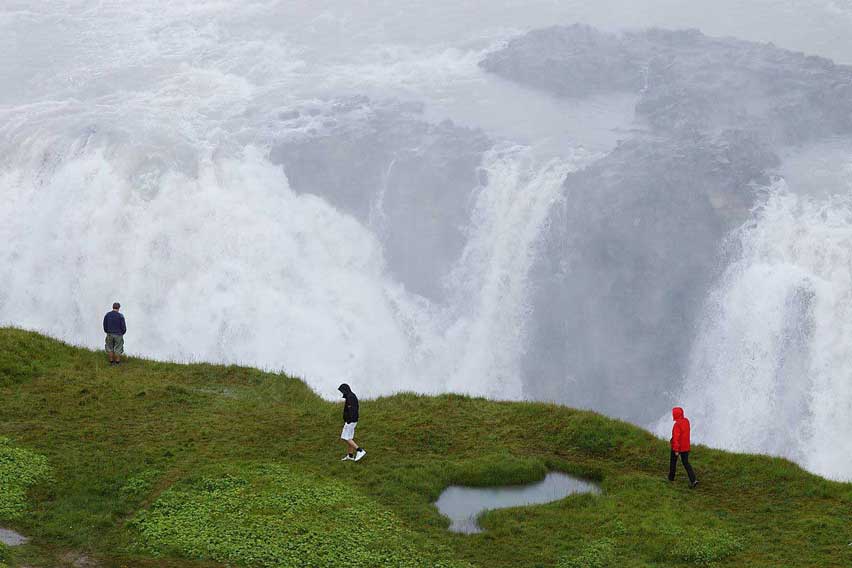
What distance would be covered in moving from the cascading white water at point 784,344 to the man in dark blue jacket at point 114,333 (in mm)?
25595

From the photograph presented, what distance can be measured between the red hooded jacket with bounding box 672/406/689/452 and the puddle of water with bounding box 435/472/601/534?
2.28 meters

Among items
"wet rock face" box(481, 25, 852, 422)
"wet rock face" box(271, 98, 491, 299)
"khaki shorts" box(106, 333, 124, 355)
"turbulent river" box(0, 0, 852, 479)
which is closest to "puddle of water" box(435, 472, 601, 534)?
"khaki shorts" box(106, 333, 124, 355)

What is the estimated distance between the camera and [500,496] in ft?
81.7

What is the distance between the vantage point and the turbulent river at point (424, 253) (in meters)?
45.8

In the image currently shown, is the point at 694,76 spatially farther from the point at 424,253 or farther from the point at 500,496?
the point at 500,496

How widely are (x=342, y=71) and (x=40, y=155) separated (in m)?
21.7

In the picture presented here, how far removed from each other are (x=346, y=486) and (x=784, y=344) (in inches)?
1072

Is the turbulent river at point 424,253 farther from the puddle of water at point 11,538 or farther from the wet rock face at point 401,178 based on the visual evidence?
the puddle of water at point 11,538

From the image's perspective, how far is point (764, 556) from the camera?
21.3 m

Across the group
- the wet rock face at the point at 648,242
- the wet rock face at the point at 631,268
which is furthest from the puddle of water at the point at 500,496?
the wet rock face at the point at 631,268

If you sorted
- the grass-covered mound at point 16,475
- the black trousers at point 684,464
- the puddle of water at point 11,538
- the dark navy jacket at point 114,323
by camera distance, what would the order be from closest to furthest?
the puddle of water at point 11,538, the grass-covered mound at point 16,475, the black trousers at point 684,464, the dark navy jacket at point 114,323

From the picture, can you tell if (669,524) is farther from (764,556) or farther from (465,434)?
(465,434)

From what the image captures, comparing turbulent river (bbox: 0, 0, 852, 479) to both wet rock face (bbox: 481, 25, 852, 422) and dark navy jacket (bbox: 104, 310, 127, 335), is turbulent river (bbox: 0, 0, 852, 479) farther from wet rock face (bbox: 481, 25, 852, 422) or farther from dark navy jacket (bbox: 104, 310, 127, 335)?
dark navy jacket (bbox: 104, 310, 127, 335)

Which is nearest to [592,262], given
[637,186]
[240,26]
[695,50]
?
[637,186]
